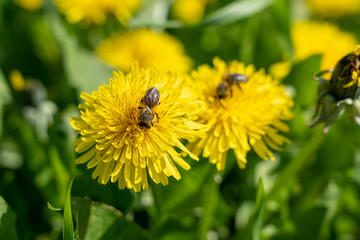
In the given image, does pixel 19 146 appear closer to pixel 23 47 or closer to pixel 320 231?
pixel 23 47

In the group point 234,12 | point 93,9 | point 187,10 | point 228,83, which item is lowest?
point 228,83

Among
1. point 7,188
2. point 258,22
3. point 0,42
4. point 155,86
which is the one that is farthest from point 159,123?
point 0,42

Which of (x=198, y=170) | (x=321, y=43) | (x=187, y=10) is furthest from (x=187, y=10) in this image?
(x=198, y=170)

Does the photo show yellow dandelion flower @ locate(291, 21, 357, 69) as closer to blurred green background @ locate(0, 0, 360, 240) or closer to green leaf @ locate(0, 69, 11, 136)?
blurred green background @ locate(0, 0, 360, 240)

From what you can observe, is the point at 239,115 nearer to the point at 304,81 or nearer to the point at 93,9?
the point at 304,81

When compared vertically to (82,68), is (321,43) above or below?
above
